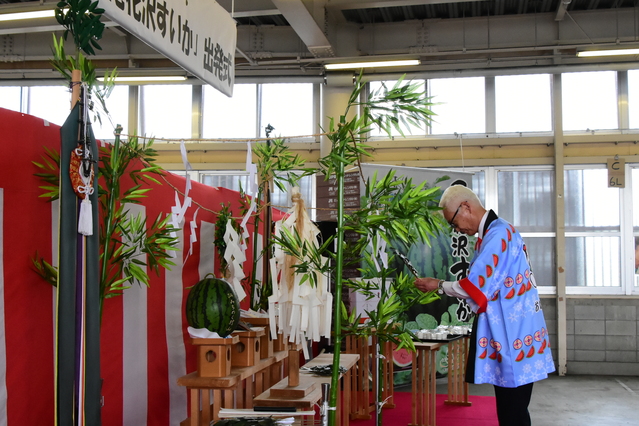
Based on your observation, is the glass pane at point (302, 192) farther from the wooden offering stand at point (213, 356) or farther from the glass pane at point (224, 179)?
the wooden offering stand at point (213, 356)

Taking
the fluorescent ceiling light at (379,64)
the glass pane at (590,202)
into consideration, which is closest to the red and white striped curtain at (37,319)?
the fluorescent ceiling light at (379,64)

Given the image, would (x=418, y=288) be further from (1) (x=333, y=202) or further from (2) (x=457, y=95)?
(2) (x=457, y=95)

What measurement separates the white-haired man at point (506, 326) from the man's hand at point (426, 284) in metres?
0.01

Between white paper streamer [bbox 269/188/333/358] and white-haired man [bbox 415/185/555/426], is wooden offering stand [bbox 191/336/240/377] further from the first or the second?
white-haired man [bbox 415/185/555/426]

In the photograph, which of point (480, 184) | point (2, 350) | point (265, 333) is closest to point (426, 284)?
point (265, 333)

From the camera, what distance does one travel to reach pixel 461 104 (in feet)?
29.5

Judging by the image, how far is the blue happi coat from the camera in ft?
9.02

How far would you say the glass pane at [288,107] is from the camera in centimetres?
937

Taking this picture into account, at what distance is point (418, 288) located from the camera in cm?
295

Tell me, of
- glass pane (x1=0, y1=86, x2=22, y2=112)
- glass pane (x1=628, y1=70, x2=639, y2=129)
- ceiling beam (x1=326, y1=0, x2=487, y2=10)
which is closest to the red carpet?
ceiling beam (x1=326, y1=0, x2=487, y2=10)

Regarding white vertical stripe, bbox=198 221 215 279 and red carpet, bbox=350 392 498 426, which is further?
red carpet, bbox=350 392 498 426

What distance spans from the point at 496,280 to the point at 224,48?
174 cm

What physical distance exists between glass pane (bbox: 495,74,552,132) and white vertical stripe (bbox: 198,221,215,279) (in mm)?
6225

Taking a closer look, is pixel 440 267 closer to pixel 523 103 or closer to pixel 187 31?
pixel 523 103
